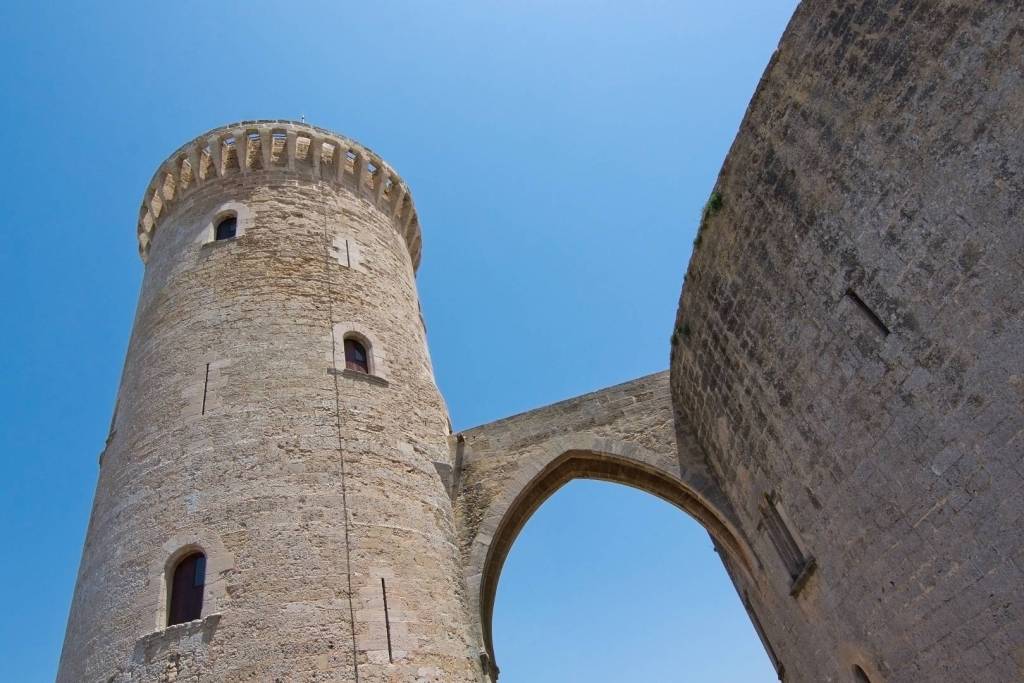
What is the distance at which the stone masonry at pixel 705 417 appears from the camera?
5438 millimetres

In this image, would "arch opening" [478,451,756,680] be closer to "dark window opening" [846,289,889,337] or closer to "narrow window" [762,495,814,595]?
"narrow window" [762,495,814,595]

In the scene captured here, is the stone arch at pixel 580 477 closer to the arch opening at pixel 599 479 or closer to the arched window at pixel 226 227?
the arch opening at pixel 599 479

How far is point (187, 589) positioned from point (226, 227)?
5977mm

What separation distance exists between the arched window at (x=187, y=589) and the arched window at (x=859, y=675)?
6887mm

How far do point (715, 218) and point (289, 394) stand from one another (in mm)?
5557

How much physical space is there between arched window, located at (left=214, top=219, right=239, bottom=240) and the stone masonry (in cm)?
16

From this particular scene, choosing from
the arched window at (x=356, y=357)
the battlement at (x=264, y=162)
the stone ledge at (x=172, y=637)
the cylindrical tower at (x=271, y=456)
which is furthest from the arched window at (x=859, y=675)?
the battlement at (x=264, y=162)

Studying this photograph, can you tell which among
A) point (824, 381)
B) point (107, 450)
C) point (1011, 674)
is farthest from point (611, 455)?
point (107, 450)

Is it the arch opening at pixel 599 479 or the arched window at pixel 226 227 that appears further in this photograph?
the arched window at pixel 226 227

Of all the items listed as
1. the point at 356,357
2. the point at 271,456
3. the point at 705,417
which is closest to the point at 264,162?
the point at 356,357

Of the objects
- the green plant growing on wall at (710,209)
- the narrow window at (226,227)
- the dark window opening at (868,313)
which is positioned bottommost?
the dark window opening at (868,313)

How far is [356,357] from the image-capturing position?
9.94 m

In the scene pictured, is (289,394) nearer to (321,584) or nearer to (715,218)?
(321,584)

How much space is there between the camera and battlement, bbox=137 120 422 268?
1193 centimetres
